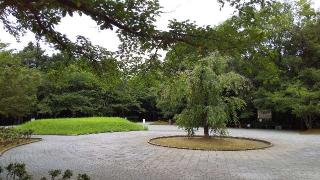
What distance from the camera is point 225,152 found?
1526 centimetres

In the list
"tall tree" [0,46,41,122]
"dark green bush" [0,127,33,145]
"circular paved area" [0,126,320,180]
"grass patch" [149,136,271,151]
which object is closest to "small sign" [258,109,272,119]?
"grass patch" [149,136,271,151]

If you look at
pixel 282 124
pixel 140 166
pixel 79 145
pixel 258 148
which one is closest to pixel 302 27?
pixel 282 124

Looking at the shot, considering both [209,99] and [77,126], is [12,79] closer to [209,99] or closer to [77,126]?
[77,126]

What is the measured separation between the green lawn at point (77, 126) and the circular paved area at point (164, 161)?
23.6ft

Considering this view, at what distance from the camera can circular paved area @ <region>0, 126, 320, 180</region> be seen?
417 inches

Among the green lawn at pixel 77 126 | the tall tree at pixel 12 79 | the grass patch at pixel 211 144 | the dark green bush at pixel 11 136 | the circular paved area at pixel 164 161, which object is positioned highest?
the tall tree at pixel 12 79

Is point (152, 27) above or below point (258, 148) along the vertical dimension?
above

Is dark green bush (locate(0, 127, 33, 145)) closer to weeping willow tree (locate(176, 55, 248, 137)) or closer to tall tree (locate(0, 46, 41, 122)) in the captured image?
tall tree (locate(0, 46, 41, 122))

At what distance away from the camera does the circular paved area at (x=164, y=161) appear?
10602mm

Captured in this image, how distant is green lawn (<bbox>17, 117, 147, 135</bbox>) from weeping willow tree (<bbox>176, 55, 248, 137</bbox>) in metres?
8.83

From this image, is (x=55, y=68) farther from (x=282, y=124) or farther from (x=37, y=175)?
(x=282, y=124)

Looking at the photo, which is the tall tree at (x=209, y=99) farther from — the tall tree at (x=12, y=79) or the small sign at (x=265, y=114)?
the small sign at (x=265, y=114)

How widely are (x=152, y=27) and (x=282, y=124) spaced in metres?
30.3

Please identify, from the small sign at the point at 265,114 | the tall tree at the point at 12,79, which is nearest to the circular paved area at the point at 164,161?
the tall tree at the point at 12,79
